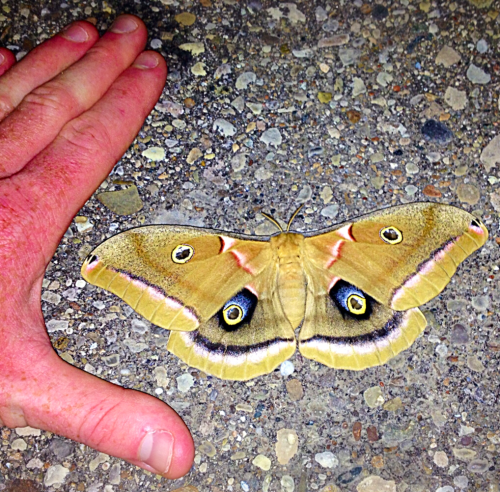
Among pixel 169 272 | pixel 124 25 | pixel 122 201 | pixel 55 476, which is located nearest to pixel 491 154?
pixel 169 272

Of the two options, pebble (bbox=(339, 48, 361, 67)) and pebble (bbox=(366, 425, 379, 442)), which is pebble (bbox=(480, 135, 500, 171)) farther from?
pebble (bbox=(366, 425, 379, 442))

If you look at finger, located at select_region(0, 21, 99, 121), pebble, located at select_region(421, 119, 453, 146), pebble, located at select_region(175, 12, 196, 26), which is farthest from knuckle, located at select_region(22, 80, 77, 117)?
pebble, located at select_region(421, 119, 453, 146)

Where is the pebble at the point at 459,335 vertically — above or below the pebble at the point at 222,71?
below

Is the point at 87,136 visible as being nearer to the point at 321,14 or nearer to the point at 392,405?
the point at 321,14

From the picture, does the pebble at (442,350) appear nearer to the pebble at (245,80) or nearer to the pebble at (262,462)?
the pebble at (262,462)

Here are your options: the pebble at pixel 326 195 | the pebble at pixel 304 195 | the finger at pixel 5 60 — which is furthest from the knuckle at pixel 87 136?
the pebble at pixel 326 195

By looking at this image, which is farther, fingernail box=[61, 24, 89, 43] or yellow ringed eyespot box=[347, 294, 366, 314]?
fingernail box=[61, 24, 89, 43]

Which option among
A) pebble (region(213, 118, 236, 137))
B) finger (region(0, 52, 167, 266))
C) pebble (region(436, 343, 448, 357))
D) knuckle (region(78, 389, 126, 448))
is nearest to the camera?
knuckle (region(78, 389, 126, 448))
